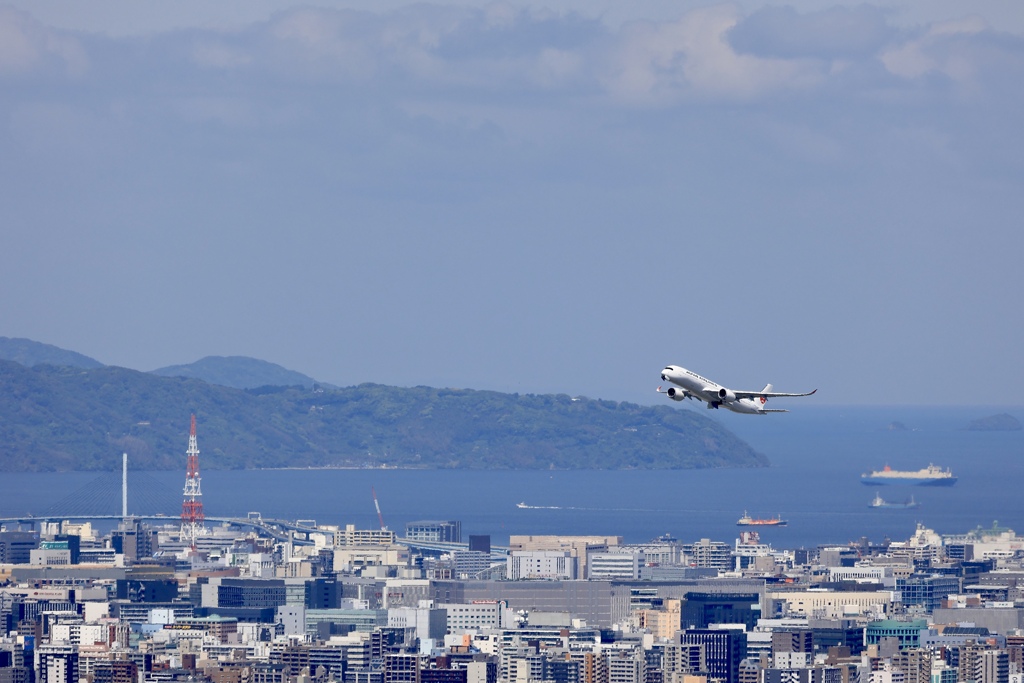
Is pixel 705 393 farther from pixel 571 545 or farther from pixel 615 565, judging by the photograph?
pixel 571 545

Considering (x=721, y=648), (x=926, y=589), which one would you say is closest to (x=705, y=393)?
(x=721, y=648)

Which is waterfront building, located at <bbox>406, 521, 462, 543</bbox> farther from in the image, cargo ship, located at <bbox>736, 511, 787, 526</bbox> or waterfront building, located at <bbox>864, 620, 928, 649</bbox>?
waterfront building, located at <bbox>864, 620, 928, 649</bbox>

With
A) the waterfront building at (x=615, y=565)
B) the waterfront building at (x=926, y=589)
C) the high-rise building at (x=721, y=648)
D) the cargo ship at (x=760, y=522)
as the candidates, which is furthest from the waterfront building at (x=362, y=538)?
the high-rise building at (x=721, y=648)

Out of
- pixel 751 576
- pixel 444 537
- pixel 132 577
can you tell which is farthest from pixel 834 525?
pixel 132 577

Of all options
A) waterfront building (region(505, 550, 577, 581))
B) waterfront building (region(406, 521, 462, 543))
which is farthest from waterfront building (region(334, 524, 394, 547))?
waterfront building (region(505, 550, 577, 581))

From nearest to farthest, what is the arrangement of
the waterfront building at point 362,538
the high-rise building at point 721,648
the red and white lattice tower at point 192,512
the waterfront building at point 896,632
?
1. the high-rise building at point 721,648
2. the waterfront building at point 896,632
3. the waterfront building at point 362,538
4. the red and white lattice tower at point 192,512

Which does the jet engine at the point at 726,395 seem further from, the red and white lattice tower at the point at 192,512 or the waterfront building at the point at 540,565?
the red and white lattice tower at the point at 192,512

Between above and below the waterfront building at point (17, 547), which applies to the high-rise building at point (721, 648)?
below
